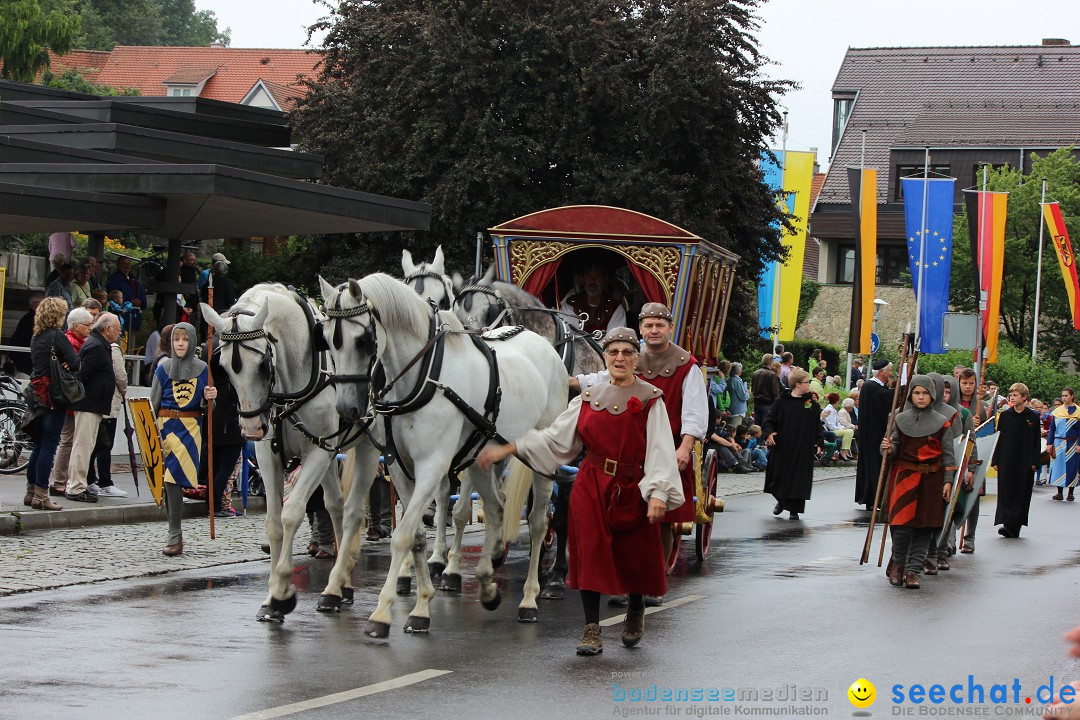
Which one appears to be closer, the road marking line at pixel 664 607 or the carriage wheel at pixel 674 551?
the road marking line at pixel 664 607

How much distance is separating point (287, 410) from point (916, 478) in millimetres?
5331

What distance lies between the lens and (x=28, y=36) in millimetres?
50969

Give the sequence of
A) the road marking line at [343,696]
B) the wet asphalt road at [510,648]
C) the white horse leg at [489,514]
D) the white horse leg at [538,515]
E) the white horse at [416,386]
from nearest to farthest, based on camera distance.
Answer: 1. the road marking line at [343,696]
2. the wet asphalt road at [510,648]
3. the white horse at [416,386]
4. the white horse leg at [489,514]
5. the white horse leg at [538,515]

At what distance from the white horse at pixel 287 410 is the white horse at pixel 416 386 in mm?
592

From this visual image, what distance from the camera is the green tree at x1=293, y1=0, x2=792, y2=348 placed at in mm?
29469

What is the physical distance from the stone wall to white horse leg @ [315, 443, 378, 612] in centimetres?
5157

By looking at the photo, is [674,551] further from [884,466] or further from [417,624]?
[417,624]

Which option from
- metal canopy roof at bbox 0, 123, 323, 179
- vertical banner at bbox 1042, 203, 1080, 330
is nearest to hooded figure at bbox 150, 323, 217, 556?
metal canopy roof at bbox 0, 123, 323, 179

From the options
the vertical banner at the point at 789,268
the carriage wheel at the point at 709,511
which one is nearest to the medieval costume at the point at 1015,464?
the carriage wheel at the point at 709,511

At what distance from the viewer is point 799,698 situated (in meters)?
7.14

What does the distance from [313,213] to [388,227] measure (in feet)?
6.68

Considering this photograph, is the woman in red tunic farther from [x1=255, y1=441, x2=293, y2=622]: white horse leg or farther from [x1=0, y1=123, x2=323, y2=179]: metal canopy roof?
[x1=0, y1=123, x2=323, y2=179]: metal canopy roof

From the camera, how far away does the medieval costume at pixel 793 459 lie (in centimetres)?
1795

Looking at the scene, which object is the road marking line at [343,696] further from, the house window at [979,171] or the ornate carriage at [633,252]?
the house window at [979,171]
